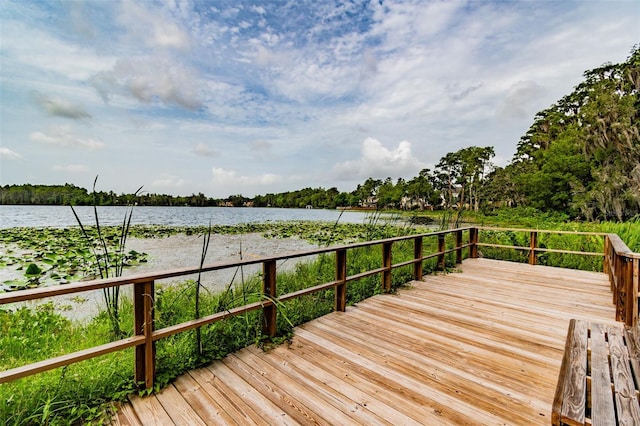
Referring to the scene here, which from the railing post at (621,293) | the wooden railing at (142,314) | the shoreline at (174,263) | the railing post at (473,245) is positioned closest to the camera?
the wooden railing at (142,314)

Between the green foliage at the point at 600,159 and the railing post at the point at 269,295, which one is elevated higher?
the green foliage at the point at 600,159

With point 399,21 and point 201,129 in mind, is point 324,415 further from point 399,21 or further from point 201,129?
point 201,129

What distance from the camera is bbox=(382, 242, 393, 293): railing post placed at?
401 centimetres

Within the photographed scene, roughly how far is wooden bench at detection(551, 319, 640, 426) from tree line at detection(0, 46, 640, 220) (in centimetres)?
306

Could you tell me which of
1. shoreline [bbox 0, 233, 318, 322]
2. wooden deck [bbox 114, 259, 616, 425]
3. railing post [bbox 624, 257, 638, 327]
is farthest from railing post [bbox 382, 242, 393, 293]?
railing post [bbox 624, 257, 638, 327]

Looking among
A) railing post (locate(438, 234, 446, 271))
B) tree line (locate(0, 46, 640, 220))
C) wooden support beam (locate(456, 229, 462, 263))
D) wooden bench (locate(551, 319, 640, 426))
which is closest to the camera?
wooden bench (locate(551, 319, 640, 426))

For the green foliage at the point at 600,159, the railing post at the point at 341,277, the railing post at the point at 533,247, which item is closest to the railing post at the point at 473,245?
the railing post at the point at 533,247

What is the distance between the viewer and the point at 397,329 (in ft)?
9.82

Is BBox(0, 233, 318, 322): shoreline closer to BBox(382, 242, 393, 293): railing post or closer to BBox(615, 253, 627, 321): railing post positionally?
BBox(382, 242, 393, 293): railing post

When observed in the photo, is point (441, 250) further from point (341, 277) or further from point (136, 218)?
point (136, 218)

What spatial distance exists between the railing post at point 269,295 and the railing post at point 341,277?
0.91 metres

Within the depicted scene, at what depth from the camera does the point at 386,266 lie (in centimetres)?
411

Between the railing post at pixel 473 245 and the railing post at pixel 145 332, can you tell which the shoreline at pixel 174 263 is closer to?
the railing post at pixel 145 332

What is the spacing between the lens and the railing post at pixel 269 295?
2.68 metres
